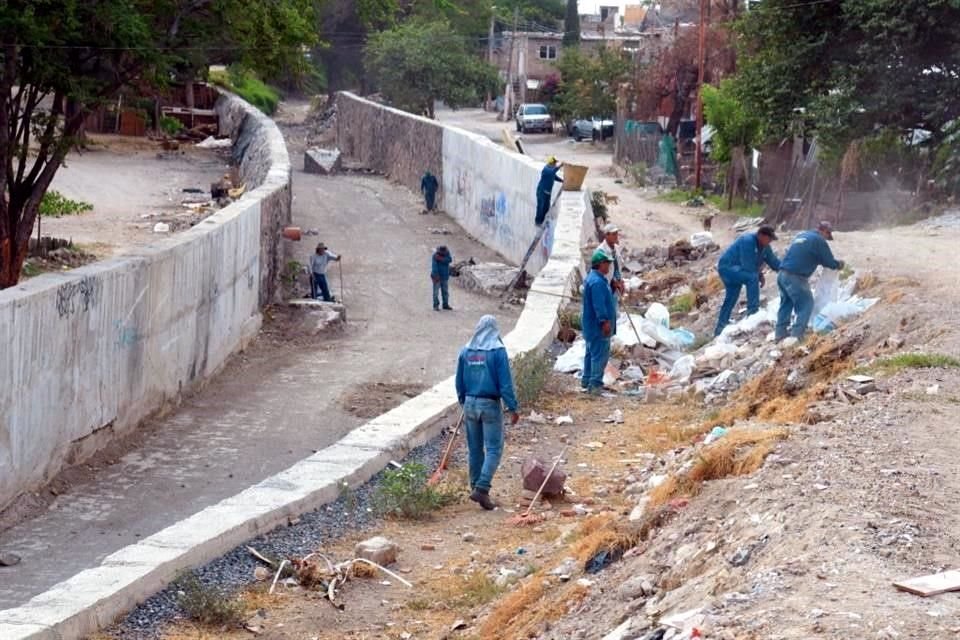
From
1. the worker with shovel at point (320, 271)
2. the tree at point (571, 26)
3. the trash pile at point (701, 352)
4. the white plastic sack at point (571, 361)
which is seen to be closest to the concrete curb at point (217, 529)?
the white plastic sack at point (571, 361)

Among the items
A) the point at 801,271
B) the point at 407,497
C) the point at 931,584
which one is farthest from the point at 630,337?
the point at 931,584

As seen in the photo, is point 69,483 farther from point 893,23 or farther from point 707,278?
point 893,23

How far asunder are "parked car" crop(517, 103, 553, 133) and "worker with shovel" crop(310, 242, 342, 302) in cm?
4277

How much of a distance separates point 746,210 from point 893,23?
352 inches

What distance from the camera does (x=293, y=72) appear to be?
2188cm

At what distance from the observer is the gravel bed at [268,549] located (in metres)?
7.94

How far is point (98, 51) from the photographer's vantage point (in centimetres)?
1912

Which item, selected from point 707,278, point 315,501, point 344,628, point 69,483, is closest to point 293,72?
point 707,278

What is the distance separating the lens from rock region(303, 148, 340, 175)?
48.3m

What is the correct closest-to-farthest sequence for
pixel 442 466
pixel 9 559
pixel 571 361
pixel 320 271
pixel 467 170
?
1. pixel 9 559
2. pixel 442 466
3. pixel 571 361
4. pixel 320 271
5. pixel 467 170

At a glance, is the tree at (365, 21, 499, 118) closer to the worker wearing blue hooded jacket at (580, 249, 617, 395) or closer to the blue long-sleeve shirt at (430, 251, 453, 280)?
the blue long-sleeve shirt at (430, 251, 453, 280)

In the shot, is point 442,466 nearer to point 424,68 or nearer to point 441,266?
point 441,266

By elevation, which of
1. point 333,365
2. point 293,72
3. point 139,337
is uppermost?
point 293,72

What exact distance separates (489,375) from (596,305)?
4292 mm
